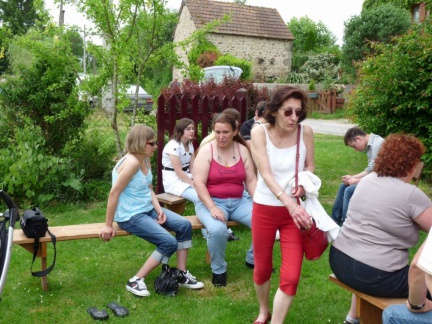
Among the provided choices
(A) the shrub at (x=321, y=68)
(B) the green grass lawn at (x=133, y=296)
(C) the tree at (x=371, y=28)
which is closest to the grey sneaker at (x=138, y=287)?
(B) the green grass lawn at (x=133, y=296)

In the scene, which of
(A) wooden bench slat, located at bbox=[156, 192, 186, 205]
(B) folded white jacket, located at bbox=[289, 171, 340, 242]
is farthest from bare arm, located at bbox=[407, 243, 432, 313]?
(A) wooden bench slat, located at bbox=[156, 192, 186, 205]

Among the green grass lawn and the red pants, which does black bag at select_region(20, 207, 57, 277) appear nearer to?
the green grass lawn

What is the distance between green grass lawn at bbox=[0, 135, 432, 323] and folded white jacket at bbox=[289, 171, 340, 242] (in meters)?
1.00

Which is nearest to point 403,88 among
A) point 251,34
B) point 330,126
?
point 330,126

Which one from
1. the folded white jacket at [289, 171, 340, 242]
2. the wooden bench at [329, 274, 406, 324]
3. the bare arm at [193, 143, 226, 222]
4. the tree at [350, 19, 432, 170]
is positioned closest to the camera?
the wooden bench at [329, 274, 406, 324]

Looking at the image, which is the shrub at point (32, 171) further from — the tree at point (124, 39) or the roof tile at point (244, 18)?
the roof tile at point (244, 18)

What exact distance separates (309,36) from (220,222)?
52.7 meters

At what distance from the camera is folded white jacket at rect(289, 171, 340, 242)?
3373 millimetres

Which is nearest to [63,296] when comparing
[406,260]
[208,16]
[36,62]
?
[406,260]

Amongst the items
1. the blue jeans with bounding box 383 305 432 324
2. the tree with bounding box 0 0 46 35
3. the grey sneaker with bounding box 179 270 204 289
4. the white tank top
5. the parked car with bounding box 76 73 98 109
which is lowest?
the grey sneaker with bounding box 179 270 204 289

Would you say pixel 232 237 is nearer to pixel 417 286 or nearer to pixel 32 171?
pixel 32 171

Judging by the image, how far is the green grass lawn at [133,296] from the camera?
13.3ft

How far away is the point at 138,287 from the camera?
442cm

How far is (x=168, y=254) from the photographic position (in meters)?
→ 4.47
